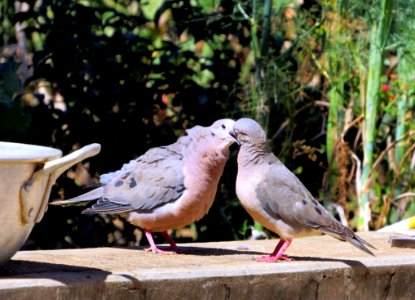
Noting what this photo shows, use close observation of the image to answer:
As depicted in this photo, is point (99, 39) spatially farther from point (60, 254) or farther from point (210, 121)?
point (60, 254)

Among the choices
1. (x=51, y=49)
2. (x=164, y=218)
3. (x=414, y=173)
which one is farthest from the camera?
(x=414, y=173)

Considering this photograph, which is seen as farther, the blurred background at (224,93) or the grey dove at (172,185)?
the blurred background at (224,93)

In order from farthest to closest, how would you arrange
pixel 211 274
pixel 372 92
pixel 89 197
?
pixel 372 92 → pixel 89 197 → pixel 211 274

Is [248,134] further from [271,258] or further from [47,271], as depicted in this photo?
[47,271]

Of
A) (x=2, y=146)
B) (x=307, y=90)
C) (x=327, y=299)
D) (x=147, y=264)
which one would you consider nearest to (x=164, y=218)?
(x=147, y=264)

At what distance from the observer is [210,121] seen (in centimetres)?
644

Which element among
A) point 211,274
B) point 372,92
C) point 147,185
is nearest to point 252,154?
point 147,185

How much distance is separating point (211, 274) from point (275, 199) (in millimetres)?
565

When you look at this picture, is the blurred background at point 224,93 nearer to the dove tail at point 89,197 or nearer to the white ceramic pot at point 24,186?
the dove tail at point 89,197

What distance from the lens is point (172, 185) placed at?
14.0ft

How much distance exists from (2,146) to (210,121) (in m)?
3.16

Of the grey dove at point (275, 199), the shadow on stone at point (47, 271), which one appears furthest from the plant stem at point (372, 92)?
the shadow on stone at point (47, 271)

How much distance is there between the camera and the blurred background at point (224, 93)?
243 inches

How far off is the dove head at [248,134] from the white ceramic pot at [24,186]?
1.11 meters
